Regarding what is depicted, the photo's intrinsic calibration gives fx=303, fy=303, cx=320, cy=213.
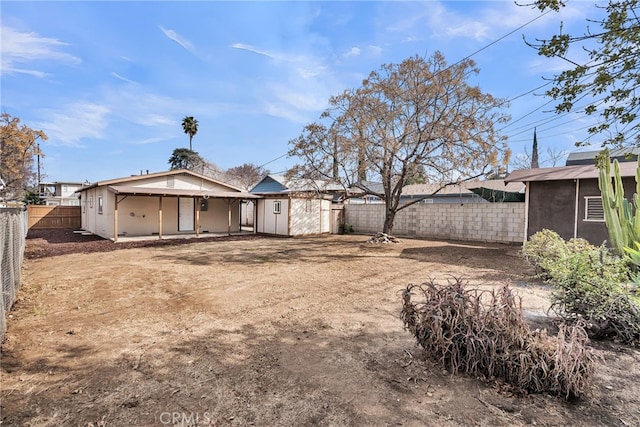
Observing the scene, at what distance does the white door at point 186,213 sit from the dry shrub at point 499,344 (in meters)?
15.3

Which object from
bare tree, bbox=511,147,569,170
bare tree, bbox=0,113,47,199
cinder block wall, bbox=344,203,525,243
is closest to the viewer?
cinder block wall, bbox=344,203,525,243

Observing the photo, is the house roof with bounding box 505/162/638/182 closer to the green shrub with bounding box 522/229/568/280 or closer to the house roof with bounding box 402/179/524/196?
the green shrub with bounding box 522/229/568/280

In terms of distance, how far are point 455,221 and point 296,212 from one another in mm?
7987

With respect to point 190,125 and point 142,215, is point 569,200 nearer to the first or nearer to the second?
point 142,215

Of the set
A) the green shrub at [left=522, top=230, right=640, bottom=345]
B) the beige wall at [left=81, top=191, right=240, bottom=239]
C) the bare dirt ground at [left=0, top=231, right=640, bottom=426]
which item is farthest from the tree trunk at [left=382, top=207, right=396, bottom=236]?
the green shrub at [left=522, top=230, right=640, bottom=345]

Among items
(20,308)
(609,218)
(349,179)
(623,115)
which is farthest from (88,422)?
(349,179)

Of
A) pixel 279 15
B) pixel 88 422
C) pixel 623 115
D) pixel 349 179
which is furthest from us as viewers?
pixel 349 179

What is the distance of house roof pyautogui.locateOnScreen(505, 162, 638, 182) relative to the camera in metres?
8.88

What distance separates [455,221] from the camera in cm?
1476

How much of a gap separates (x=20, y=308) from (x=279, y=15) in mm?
8155

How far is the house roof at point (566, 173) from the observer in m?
8.88

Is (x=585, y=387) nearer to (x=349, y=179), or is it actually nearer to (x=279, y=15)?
(x=279, y=15)

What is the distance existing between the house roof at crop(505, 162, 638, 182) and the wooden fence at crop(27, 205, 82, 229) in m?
24.2

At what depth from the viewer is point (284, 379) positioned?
2.72 m
